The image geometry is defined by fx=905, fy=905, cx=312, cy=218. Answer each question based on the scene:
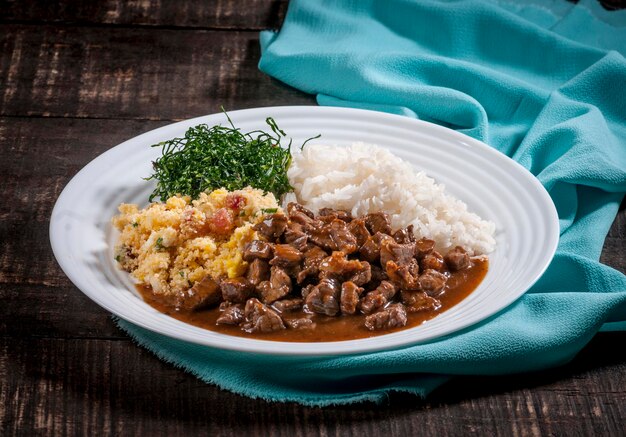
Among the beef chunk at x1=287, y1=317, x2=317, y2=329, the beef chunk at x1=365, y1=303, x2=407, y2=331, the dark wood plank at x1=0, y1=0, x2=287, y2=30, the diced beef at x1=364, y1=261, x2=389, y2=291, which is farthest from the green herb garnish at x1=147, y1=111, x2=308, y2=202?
the dark wood plank at x1=0, y1=0, x2=287, y2=30

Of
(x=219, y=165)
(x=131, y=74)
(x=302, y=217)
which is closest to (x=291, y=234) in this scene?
(x=302, y=217)

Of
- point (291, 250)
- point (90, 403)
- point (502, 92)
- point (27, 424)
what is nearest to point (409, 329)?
point (291, 250)

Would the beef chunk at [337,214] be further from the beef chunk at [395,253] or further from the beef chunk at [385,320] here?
the beef chunk at [385,320]

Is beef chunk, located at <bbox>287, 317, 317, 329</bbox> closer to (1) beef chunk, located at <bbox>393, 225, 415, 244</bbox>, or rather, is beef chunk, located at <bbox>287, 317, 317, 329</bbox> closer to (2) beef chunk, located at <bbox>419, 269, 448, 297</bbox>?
(2) beef chunk, located at <bbox>419, 269, 448, 297</bbox>

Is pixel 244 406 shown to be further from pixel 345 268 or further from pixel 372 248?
pixel 372 248

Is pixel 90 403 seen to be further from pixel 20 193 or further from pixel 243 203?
pixel 20 193

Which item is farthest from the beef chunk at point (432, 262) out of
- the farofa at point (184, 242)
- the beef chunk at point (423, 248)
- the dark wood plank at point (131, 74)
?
the dark wood plank at point (131, 74)

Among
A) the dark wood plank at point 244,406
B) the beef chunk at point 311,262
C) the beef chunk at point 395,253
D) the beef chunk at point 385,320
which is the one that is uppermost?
the beef chunk at point 395,253
